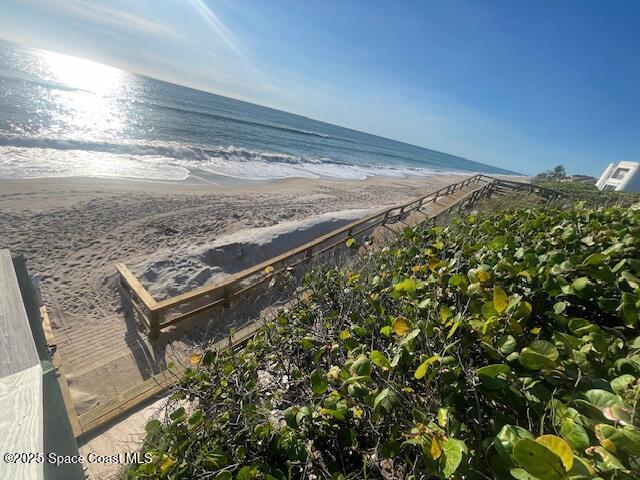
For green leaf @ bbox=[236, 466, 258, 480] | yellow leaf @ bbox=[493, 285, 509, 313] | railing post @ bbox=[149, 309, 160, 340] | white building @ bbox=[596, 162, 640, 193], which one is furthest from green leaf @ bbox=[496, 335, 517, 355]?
white building @ bbox=[596, 162, 640, 193]

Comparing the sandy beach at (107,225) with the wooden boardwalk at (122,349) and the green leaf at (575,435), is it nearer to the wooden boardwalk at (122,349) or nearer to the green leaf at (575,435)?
the wooden boardwalk at (122,349)

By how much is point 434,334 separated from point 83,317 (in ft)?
23.6

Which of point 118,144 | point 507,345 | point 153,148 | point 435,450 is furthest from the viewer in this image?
point 153,148

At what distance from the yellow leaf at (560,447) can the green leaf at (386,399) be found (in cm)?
56

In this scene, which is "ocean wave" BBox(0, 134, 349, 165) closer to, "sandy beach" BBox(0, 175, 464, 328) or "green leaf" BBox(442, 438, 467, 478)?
"sandy beach" BBox(0, 175, 464, 328)

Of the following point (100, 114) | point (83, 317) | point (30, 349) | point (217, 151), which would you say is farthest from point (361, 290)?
point (100, 114)

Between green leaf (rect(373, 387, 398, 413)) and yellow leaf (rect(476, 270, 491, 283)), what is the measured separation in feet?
2.60

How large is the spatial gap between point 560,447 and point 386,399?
627 millimetres

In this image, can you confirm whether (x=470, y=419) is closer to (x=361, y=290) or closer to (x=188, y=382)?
(x=361, y=290)

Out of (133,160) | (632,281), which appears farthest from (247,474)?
(133,160)

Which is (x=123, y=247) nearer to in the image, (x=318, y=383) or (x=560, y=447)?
(x=318, y=383)

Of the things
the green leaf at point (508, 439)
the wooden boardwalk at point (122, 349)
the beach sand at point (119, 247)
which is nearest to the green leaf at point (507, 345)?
the green leaf at point (508, 439)

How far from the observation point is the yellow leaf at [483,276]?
160cm

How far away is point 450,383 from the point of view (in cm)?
123
